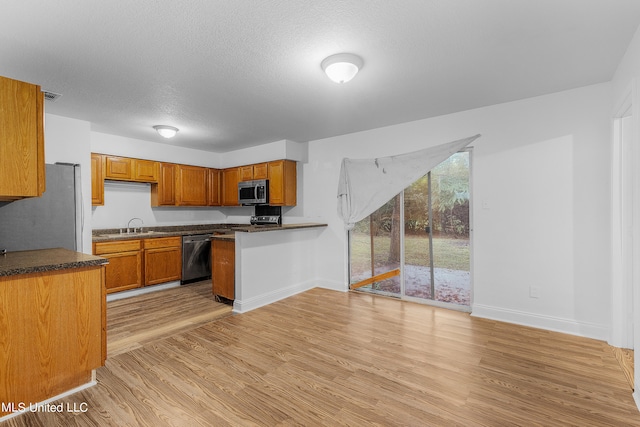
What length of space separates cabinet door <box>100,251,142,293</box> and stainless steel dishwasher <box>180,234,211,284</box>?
666 mm

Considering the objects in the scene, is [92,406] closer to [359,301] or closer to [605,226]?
[359,301]

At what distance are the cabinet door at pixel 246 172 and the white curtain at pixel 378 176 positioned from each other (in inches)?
66.6

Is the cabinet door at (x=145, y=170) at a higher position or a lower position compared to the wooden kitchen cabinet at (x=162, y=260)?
higher

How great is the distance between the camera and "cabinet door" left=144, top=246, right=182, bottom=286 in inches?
175

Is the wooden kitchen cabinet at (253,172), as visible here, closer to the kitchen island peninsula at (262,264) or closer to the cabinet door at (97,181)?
the kitchen island peninsula at (262,264)

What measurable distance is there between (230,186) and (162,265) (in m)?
1.83

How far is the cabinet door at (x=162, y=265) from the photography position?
4441 millimetres

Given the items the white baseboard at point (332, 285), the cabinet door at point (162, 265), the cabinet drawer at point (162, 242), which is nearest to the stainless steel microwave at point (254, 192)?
the cabinet drawer at point (162, 242)

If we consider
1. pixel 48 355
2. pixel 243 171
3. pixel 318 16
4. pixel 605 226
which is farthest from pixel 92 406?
pixel 605 226

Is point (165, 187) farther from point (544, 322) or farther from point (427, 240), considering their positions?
point (544, 322)

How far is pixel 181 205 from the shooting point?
5.21m

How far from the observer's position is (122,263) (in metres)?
4.18

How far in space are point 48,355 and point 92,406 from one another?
43 cm

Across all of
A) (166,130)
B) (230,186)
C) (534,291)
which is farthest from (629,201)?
(230,186)
